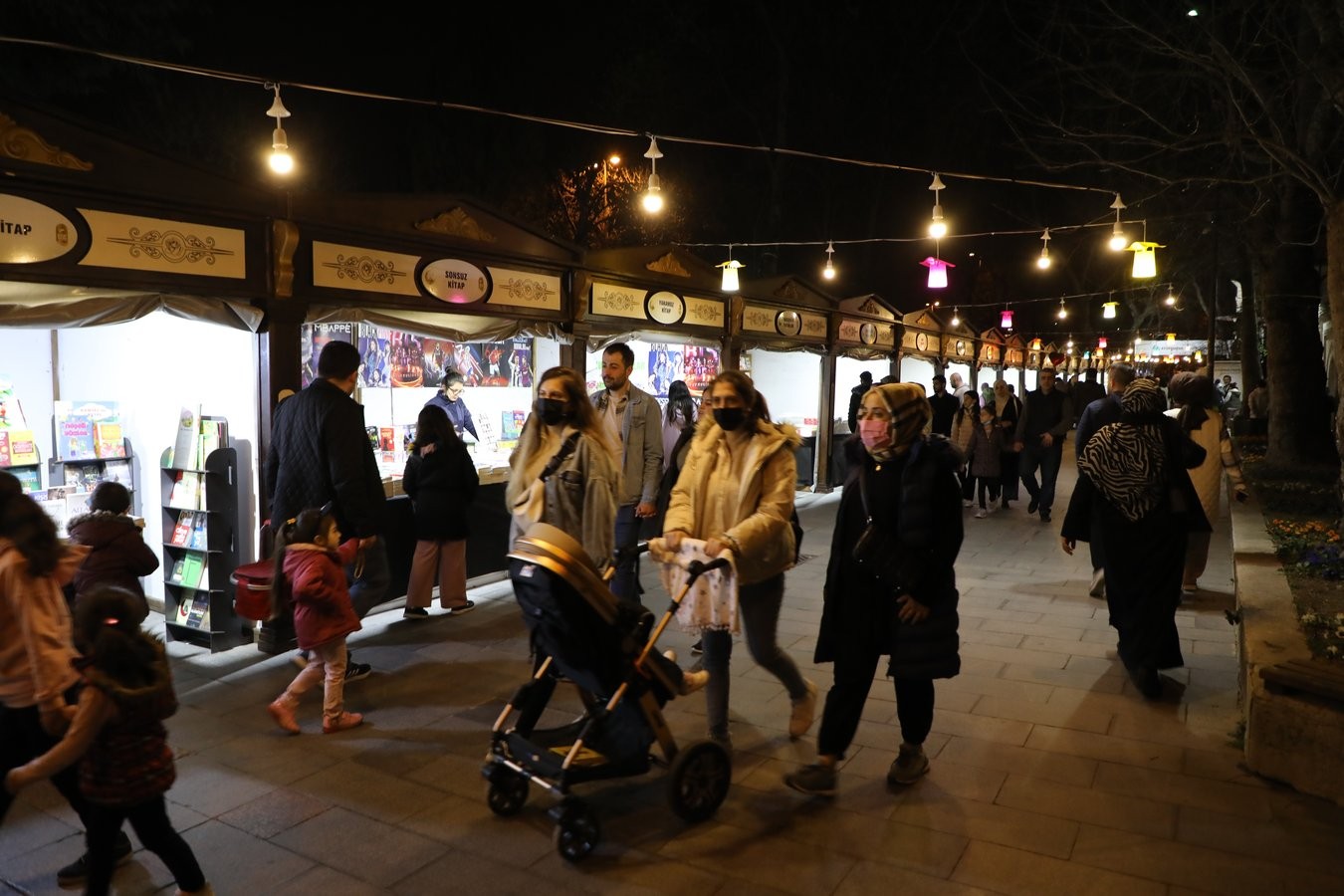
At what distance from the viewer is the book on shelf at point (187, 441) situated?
6301 millimetres

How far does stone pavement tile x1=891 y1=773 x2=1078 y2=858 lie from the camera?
353cm

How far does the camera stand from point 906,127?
25.8 metres

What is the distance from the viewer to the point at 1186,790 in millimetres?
3955

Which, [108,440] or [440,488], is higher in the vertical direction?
[108,440]

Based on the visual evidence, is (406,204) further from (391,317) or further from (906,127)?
(906,127)

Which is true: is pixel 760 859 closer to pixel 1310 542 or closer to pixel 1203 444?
pixel 1203 444

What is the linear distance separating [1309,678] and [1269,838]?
2.45 feet

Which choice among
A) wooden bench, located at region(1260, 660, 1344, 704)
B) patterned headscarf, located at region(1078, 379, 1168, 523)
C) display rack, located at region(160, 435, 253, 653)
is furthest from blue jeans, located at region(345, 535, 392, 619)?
wooden bench, located at region(1260, 660, 1344, 704)

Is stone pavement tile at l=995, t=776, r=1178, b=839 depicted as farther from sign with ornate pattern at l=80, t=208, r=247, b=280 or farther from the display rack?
sign with ornate pattern at l=80, t=208, r=247, b=280

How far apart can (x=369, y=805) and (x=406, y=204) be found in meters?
4.88

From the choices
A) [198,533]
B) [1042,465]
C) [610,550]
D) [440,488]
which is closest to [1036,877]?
[610,550]

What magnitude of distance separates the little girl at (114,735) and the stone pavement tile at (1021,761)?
11.0ft

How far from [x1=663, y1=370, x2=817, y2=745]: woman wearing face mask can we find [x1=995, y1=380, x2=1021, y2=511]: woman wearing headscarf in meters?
8.15

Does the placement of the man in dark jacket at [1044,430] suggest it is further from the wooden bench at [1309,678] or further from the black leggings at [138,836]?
the black leggings at [138,836]
